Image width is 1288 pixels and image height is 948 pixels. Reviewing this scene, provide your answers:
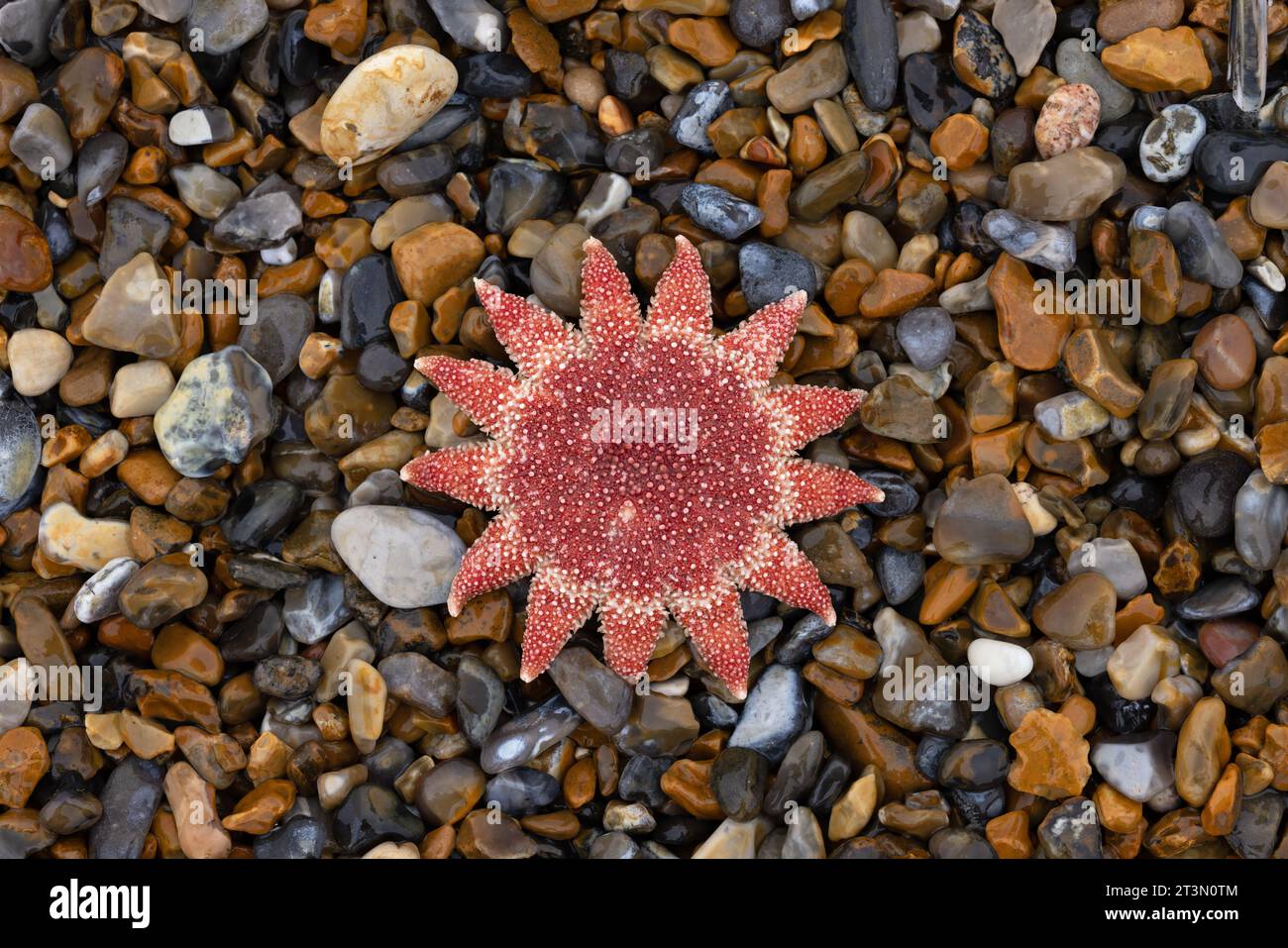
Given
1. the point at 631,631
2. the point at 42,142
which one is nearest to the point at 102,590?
the point at 42,142

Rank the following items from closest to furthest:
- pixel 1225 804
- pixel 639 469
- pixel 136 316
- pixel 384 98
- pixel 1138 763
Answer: pixel 639 469
pixel 1225 804
pixel 1138 763
pixel 384 98
pixel 136 316

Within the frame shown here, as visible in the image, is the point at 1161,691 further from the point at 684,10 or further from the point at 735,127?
the point at 684,10

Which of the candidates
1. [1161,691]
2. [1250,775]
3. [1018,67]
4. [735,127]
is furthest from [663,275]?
[1250,775]

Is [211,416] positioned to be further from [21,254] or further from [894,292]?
[894,292]

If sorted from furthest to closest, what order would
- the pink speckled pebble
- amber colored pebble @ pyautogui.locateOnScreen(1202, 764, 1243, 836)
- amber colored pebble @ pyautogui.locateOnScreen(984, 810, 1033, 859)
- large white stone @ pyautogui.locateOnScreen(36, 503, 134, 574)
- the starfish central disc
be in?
large white stone @ pyautogui.locateOnScreen(36, 503, 134, 574)
the pink speckled pebble
amber colored pebble @ pyautogui.locateOnScreen(984, 810, 1033, 859)
amber colored pebble @ pyautogui.locateOnScreen(1202, 764, 1243, 836)
the starfish central disc

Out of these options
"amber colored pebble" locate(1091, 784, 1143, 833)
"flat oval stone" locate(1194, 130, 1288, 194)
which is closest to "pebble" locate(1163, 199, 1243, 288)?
"flat oval stone" locate(1194, 130, 1288, 194)

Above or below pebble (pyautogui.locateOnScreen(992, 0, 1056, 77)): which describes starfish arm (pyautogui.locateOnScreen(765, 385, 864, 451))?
below

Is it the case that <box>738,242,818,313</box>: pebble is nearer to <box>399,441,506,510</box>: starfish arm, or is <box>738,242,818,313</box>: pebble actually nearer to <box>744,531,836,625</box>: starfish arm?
<box>744,531,836,625</box>: starfish arm
